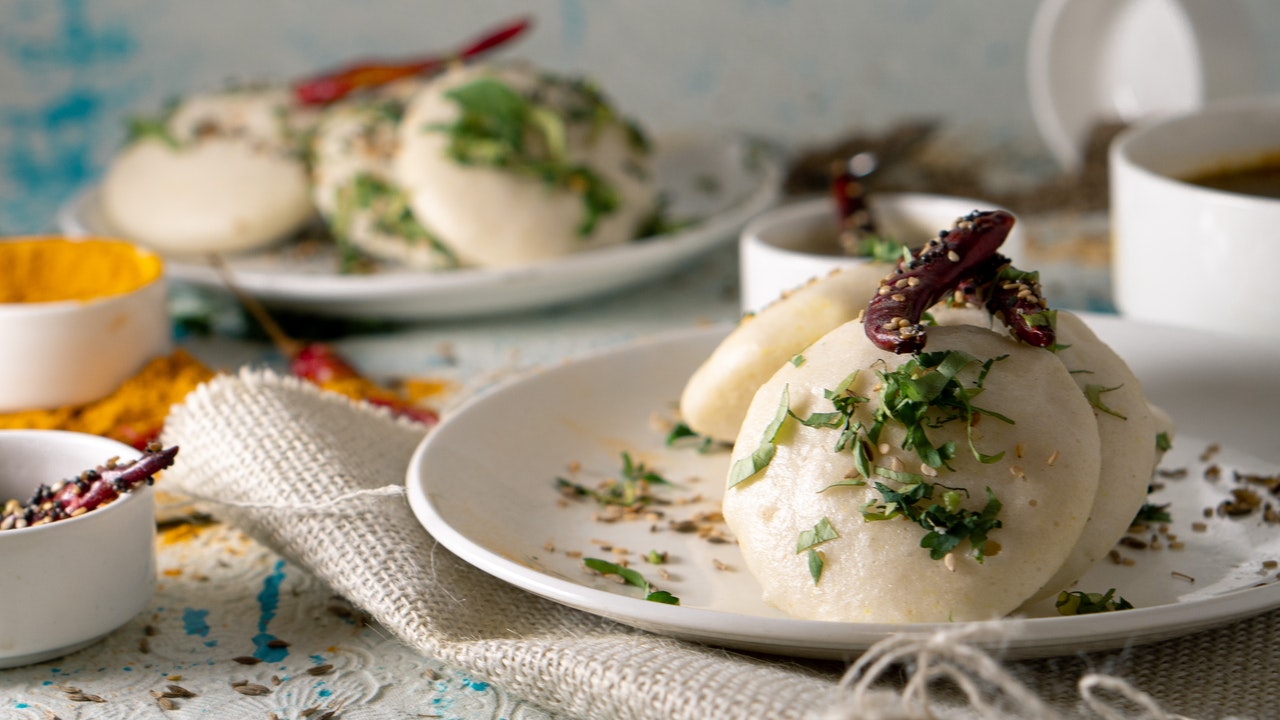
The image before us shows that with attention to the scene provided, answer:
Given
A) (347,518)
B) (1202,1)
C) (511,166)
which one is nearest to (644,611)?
(347,518)

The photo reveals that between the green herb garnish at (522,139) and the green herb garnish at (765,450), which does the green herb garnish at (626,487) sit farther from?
the green herb garnish at (522,139)

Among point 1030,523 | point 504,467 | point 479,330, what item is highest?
point 1030,523

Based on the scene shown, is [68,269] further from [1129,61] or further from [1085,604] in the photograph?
[1129,61]

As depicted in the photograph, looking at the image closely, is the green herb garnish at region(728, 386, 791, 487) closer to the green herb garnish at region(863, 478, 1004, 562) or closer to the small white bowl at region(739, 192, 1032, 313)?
the green herb garnish at region(863, 478, 1004, 562)

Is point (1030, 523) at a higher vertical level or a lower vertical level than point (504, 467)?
higher

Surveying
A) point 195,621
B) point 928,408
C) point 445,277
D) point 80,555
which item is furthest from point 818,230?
point 80,555

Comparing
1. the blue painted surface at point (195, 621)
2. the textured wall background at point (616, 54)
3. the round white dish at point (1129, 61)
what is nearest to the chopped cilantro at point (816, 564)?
the blue painted surface at point (195, 621)

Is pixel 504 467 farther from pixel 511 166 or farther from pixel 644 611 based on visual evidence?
pixel 511 166
